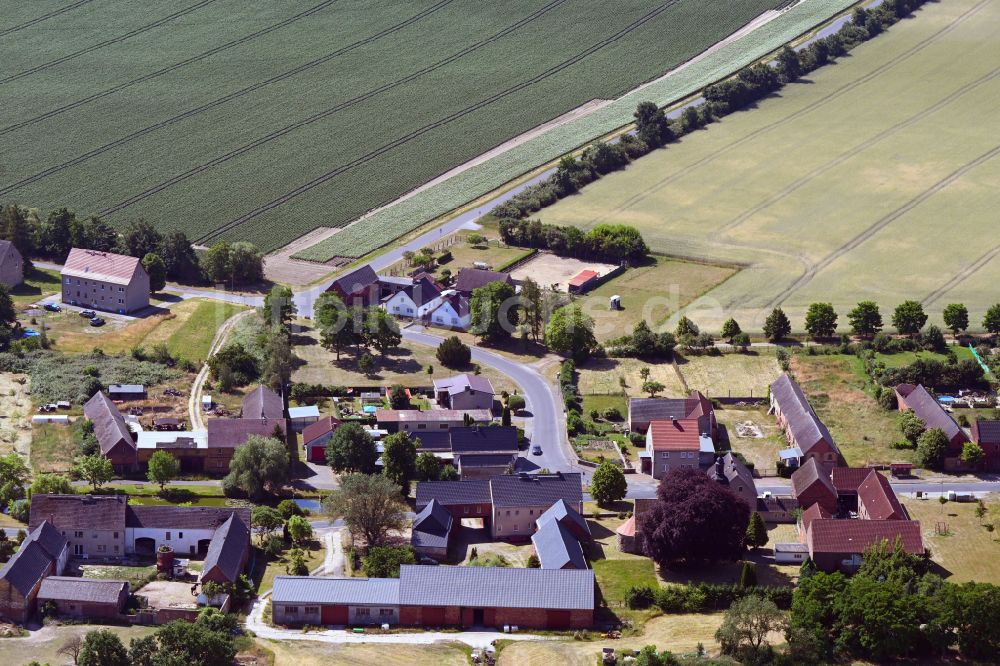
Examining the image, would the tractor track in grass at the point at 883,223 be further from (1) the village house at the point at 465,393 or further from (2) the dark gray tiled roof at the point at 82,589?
(2) the dark gray tiled roof at the point at 82,589

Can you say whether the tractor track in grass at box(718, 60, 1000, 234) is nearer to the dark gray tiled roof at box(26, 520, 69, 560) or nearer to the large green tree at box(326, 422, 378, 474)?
the large green tree at box(326, 422, 378, 474)

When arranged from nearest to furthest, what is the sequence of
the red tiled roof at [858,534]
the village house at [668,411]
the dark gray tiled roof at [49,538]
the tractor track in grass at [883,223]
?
1. the dark gray tiled roof at [49,538]
2. the red tiled roof at [858,534]
3. the village house at [668,411]
4. the tractor track in grass at [883,223]

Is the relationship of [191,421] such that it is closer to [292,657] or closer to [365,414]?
[365,414]

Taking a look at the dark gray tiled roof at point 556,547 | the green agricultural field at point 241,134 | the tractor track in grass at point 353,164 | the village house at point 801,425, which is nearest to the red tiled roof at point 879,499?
the village house at point 801,425

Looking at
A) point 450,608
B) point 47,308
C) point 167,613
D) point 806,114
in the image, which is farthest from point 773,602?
point 806,114

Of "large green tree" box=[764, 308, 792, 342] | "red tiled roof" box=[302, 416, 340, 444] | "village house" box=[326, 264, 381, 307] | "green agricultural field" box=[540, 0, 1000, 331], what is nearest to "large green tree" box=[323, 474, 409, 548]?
"red tiled roof" box=[302, 416, 340, 444]

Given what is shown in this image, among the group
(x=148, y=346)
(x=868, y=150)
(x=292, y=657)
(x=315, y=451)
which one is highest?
(x=868, y=150)
